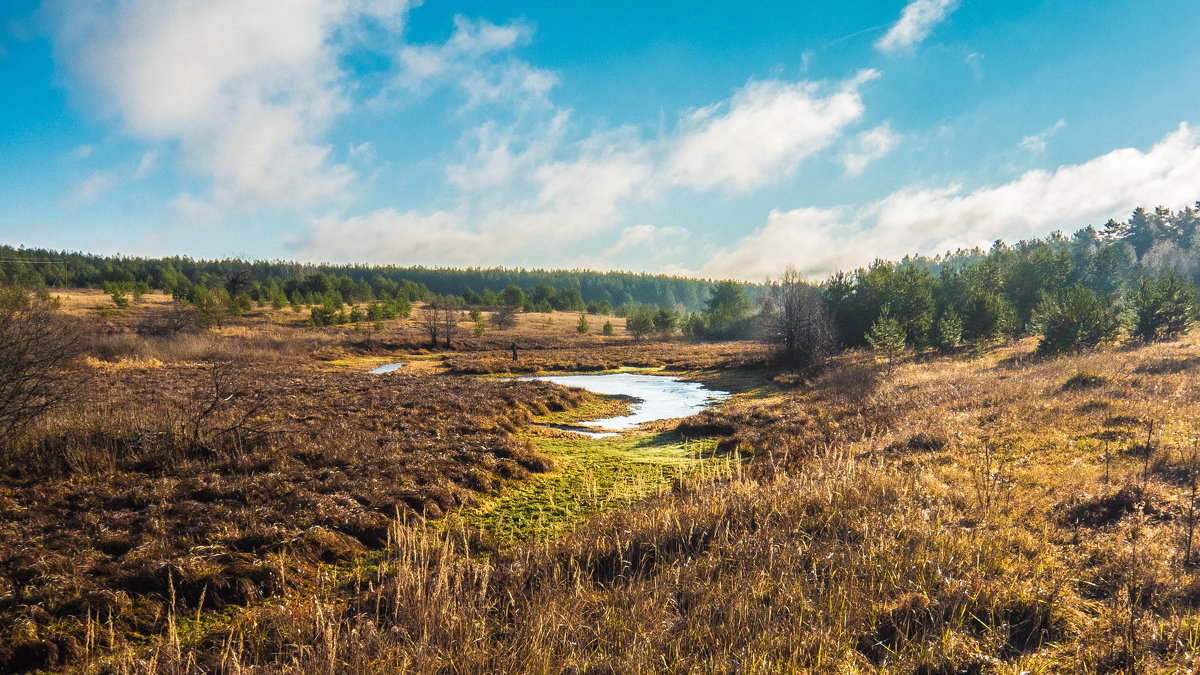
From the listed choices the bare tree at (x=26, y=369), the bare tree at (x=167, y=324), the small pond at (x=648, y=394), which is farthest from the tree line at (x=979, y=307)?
the bare tree at (x=167, y=324)

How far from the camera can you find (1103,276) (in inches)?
2522

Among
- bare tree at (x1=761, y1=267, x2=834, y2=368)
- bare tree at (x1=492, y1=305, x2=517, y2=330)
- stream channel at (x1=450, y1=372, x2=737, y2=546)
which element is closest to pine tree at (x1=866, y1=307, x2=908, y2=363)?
bare tree at (x1=761, y1=267, x2=834, y2=368)

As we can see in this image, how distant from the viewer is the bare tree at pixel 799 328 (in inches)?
1527

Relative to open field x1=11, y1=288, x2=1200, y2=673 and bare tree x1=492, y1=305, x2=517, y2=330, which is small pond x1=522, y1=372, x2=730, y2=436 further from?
bare tree x1=492, y1=305, x2=517, y2=330

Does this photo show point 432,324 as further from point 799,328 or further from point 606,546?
point 606,546

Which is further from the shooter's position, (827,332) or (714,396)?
(827,332)

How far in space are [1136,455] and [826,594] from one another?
9.39 metres

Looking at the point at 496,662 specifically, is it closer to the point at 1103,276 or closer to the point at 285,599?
the point at 285,599

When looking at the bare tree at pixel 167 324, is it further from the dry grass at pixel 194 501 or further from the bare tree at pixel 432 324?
the dry grass at pixel 194 501

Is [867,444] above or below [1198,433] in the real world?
below

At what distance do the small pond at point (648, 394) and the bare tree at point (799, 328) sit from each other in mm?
8529

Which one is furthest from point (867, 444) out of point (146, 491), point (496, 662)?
point (146, 491)

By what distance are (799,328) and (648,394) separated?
15305mm

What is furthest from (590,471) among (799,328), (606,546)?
(799,328)
